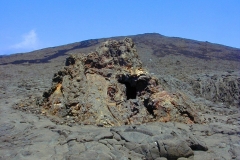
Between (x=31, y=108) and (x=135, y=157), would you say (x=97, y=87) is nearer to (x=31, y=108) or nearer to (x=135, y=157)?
(x=31, y=108)

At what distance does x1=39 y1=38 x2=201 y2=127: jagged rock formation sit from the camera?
8773 mm

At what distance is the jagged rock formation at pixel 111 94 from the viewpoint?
28.8 feet

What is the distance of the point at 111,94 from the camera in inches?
380

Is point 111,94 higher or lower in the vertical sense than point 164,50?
lower

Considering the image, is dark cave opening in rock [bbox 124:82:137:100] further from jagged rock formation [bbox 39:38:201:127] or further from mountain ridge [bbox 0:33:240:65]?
mountain ridge [bbox 0:33:240:65]

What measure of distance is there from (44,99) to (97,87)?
71.1 inches

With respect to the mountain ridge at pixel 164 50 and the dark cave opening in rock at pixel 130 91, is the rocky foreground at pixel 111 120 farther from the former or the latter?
the mountain ridge at pixel 164 50

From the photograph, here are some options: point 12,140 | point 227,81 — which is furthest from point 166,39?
point 12,140

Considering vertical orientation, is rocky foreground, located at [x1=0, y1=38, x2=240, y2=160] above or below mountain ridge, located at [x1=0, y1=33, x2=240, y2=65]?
below

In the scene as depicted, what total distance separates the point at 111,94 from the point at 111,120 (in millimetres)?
1380

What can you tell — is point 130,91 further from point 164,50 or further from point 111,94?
point 164,50

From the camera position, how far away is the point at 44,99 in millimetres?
9797

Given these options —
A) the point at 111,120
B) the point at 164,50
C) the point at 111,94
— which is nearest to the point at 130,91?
the point at 111,94

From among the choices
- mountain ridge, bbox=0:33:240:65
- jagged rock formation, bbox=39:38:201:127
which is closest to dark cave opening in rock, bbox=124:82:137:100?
jagged rock formation, bbox=39:38:201:127
